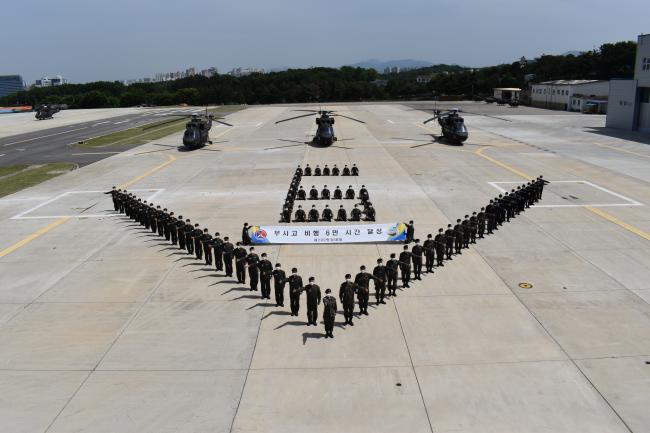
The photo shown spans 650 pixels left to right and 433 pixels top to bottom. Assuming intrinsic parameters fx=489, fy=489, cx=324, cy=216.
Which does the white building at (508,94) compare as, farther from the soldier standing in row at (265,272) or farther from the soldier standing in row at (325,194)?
the soldier standing in row at (265,272)

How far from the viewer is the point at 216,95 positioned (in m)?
129

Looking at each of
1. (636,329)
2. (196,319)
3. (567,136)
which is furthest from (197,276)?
(567,136)

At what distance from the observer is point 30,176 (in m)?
34.0

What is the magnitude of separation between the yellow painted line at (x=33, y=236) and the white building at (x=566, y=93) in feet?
249

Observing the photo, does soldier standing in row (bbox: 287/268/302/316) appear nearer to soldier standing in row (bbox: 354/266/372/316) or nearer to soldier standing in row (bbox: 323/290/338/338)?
soldier standing in row (bbox: 323/290/338/338)

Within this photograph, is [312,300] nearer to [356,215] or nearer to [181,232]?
[181,232]

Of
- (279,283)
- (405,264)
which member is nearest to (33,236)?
(279,283)

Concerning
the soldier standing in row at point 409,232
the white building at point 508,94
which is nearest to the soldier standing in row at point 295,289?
the soldier standing in row at point 409,232

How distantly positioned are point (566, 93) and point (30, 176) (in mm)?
77001

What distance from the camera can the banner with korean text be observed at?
18.2 metres

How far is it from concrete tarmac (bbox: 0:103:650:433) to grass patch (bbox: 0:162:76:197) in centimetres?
636

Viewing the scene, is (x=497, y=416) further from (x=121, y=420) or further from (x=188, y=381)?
(x=121, y=420)

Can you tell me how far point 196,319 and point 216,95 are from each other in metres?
123

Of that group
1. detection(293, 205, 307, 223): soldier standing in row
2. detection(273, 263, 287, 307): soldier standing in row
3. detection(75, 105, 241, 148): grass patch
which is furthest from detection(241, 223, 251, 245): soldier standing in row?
detection(75, 105, 241, 148): grass patch
